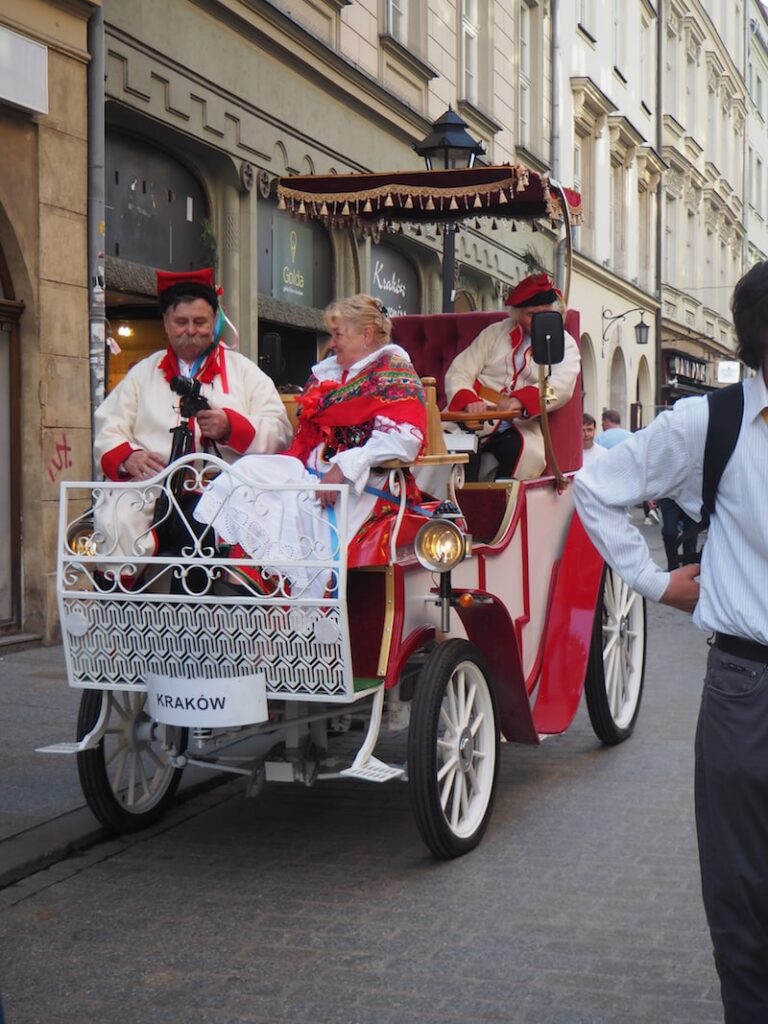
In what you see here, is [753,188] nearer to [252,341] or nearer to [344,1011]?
[252,341]

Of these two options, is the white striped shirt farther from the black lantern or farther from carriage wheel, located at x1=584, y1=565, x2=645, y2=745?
the black lantern

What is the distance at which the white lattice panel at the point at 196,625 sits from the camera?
4504mm

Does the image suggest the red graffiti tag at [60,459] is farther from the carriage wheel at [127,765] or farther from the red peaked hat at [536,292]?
the carriage wheel at [127,765]

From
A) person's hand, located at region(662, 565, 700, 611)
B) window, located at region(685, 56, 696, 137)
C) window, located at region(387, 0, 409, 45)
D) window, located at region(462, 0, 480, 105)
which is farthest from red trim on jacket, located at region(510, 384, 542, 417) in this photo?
window, located at region(685, 56, 696, 137)

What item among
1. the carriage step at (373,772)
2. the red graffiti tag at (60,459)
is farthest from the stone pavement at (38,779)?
the red graffiti tag at (60,459)

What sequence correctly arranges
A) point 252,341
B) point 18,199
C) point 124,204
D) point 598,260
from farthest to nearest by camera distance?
1. point 598,260
2. point 252,341
3. point 124,204
4. point 18,199

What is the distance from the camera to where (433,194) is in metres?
6.98

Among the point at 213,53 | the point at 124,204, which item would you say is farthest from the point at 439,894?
the point at 213,53

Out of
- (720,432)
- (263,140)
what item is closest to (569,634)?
(720,432)

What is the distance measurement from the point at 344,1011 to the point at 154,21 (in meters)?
9.16

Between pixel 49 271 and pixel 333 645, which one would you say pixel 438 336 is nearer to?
pixel 49 271

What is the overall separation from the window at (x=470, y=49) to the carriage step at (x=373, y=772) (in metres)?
16.2

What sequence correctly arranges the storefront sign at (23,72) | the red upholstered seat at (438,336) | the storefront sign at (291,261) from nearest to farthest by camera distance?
1. the red upholstered seat at (438,336)
2. the storefront sign at (23,72)
3. the storefront sign at (291,261)

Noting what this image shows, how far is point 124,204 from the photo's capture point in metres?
10.9
